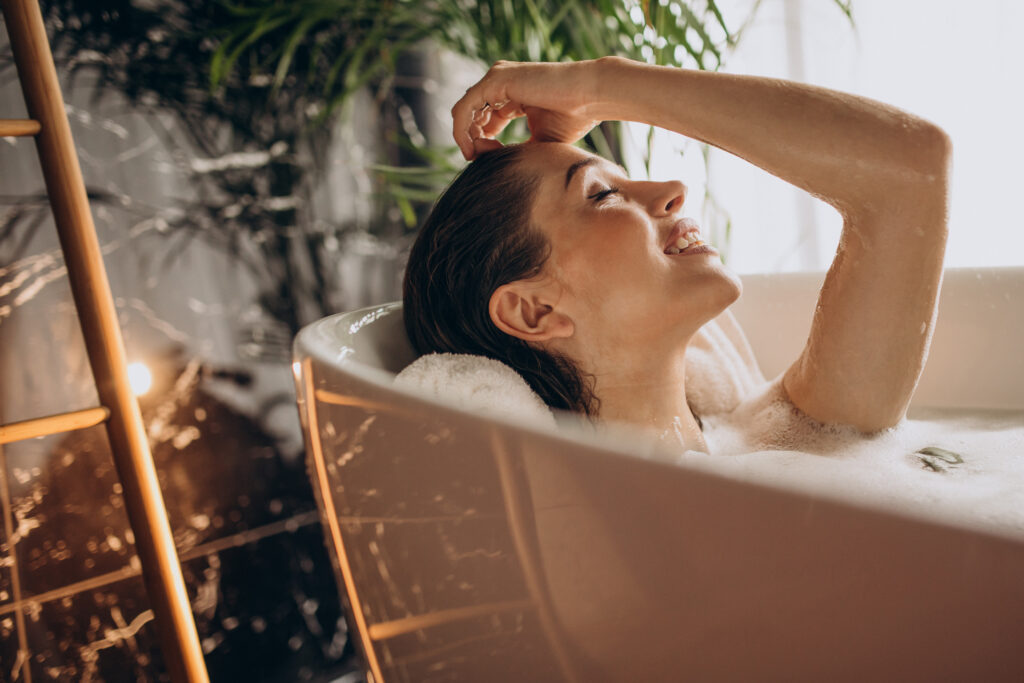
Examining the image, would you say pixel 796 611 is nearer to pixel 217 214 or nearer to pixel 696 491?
pixel 696 491

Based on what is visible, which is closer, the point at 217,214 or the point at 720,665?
the point at 720,665

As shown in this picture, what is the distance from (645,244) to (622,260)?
4 cm

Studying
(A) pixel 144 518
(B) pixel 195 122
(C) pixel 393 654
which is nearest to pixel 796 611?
(C) pixel 393 654

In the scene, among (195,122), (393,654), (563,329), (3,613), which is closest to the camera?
(393,654)

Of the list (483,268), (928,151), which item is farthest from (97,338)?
(928,151)

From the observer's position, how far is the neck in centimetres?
95

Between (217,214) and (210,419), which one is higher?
(217,214)

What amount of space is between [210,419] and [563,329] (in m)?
0.81

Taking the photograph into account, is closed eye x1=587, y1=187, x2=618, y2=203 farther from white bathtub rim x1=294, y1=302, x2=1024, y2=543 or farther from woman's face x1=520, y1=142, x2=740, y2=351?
white bathtub rim x1=294, y1=302, x2=1024, y2=543

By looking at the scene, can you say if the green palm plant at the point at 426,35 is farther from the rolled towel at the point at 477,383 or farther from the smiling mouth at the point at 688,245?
the rolled towel at the point at 477,383

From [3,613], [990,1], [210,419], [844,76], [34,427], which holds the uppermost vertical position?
[990,1]

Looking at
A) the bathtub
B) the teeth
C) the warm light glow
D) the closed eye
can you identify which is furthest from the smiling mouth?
the warm light glow

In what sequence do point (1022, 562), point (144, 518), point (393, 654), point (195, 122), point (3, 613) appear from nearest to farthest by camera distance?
point (1022, 562) < point (393, 654) < point (144, 518) < point (3, 613) < point (195, 122)

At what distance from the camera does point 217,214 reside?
4.52ft
